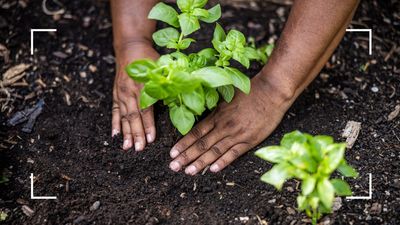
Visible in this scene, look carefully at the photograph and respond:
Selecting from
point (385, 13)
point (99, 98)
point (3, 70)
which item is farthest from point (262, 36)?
point (3, 70)

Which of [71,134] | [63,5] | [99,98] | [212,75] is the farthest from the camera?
[63,5]

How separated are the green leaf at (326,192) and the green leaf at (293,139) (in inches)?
7.3

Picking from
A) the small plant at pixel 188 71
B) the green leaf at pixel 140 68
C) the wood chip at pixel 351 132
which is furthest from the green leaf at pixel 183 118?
the wood chip at pixel 351 132

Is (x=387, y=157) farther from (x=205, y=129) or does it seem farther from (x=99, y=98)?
(x=99, y=98)

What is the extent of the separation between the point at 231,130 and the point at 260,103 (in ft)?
Answer: 0.55

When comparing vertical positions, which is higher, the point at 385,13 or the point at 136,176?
the point at 385,13

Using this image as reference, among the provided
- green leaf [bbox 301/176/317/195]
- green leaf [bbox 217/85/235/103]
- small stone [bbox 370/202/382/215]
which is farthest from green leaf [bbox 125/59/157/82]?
small stone [bbox 370/202/382/215]

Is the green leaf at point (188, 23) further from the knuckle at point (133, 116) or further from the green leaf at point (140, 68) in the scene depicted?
the knuckle at point (133, 116)

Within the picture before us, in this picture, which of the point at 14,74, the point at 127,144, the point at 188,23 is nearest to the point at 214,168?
the point at 127,144

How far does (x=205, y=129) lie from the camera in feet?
8.21

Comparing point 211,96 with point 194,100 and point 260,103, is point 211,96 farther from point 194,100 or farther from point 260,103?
point 260,103

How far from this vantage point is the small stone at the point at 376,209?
231 cm

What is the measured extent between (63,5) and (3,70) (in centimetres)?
53

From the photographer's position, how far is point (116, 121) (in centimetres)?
261
